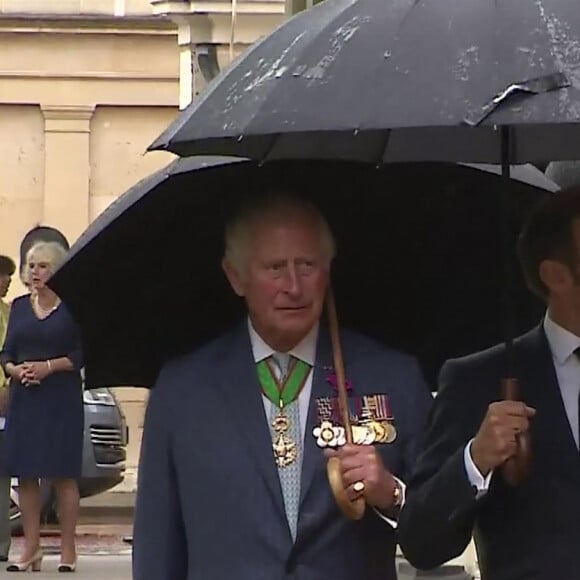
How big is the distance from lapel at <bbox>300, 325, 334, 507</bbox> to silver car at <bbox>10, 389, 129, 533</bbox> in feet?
36.3

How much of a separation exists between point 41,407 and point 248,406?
7250 mm

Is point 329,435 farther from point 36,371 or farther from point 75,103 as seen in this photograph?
point 75,103

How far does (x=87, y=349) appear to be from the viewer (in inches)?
201

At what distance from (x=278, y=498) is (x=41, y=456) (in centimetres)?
736

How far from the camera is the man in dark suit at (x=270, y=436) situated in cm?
454

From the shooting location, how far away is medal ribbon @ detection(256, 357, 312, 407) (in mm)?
4652

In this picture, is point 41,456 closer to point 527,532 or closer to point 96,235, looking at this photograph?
point 96,235

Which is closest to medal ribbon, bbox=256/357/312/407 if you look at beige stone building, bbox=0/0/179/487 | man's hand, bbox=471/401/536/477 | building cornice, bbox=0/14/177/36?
man's hand, bbox=471/401/536/477

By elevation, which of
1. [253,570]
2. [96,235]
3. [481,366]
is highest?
[96,235]

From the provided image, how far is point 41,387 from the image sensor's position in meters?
11.7

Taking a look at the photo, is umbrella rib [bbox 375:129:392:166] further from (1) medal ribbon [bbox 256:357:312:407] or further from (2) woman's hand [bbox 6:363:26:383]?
(2) woman's hand [bbox 6:363:26:383]

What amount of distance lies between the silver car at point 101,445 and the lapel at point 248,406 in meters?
11.0

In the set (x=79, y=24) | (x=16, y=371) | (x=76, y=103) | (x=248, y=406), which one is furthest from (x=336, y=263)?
(x=79, y=24)

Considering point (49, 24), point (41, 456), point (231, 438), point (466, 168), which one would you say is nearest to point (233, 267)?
point (231, 438)
